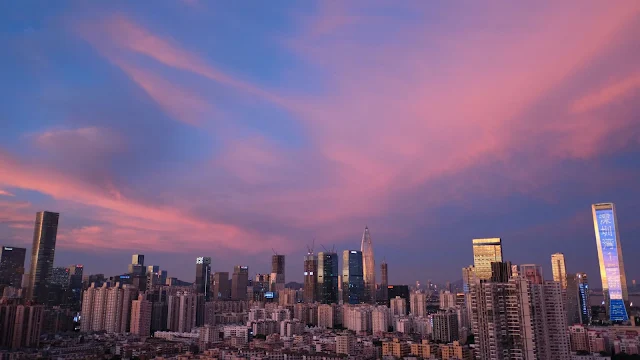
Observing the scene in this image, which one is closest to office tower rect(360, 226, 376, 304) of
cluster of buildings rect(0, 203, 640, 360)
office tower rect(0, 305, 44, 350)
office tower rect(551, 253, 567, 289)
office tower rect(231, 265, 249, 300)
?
cluster of buildings rect(0, 203, 640, 360)

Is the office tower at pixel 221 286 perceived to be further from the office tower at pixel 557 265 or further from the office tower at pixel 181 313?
the office tower at pixel 557 265

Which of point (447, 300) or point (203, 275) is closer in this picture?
point (447, 300)

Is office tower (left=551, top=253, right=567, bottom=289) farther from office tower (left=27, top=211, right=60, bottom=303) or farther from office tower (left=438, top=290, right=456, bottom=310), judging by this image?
office tower (left=27, top=211, right=60, bottom=303)

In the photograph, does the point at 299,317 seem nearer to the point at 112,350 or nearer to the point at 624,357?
the point at 112,350

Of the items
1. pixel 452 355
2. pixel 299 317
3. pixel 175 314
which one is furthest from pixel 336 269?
pixel 452 355

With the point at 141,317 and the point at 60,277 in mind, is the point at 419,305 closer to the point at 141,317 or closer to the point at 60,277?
the point at 141,317

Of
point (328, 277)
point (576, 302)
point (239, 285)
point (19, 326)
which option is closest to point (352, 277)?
point (328, 277)

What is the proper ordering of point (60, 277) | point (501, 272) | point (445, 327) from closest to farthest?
point (501, 272), point (445, 327), point (60, 277)
